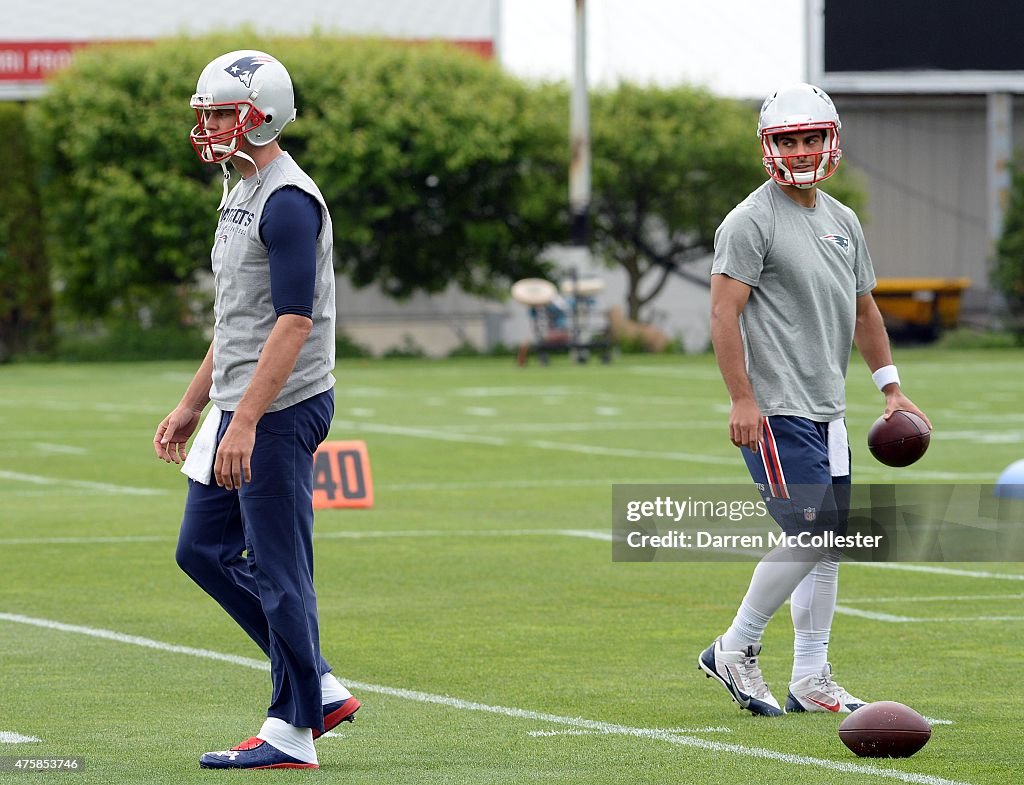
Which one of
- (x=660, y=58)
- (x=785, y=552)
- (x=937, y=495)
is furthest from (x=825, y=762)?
(x=660, y=58)

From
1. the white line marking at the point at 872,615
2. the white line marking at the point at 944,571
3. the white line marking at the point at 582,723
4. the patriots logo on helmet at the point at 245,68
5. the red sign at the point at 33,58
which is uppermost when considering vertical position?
the red sign at the point at 33,58

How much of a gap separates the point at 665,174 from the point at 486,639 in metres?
34.5

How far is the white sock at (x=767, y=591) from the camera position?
6.82m

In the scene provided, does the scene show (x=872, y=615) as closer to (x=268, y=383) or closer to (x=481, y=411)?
(x=268, y=383)

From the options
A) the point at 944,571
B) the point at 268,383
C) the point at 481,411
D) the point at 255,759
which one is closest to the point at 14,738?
the point at 255,759

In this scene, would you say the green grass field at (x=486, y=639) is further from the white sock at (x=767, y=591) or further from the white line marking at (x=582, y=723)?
the white sock at (x=767, y=591)

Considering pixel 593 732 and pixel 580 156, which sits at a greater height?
pixel 580 156

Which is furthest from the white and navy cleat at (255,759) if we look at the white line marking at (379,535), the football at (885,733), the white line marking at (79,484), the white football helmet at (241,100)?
the white line marking at (79,484)

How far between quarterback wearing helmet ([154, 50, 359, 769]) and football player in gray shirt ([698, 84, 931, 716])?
147 centimetres

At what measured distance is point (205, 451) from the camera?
237 inches

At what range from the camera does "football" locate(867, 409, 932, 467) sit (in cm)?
733

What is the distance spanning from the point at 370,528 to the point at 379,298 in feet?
110

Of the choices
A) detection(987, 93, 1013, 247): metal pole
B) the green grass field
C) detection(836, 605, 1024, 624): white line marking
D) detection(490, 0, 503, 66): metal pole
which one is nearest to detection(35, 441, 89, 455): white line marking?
the green grass field

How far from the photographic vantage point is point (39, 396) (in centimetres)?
2859
